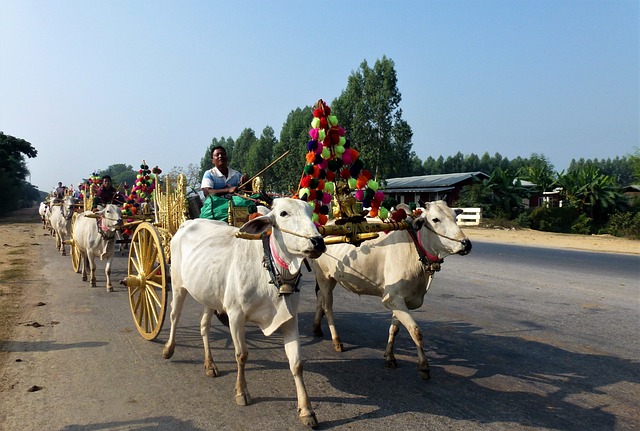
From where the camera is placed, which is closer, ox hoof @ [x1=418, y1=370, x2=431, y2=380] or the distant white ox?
ox hoof @ [x1=418, y1=370, x2=431, y2=380]

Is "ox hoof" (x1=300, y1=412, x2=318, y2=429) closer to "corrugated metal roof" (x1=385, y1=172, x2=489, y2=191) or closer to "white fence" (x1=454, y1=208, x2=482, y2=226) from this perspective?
"white fence" (x1=454, y1=208, x2=482, y2=226)

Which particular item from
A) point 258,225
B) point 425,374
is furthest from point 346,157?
point 425,374

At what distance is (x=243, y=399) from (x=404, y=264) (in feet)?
7.18

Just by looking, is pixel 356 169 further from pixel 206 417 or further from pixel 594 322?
pixel 594 322

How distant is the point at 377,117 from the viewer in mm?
42125

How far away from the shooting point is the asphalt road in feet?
12.9

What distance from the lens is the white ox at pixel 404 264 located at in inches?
199

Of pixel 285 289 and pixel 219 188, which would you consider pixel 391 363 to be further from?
pixel 219 188

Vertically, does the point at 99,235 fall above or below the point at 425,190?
below

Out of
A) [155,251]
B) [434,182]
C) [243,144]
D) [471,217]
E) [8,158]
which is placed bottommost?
[471,217]

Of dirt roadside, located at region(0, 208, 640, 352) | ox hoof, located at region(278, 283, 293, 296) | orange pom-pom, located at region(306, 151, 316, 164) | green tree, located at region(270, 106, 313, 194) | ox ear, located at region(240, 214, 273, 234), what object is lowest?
dirt roadside, located at region(0, 208, 640, 352)

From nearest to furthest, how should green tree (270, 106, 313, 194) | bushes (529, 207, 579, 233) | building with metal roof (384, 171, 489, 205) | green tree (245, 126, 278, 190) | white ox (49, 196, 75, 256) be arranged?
white ox (49, 196, 75, 256) → bushes (529, 207, 579, 233) → building with metal roof (384, 171, 489, 205) → green tree (270, 106, 313, 194) → green tree (245, 126, 278, 190)

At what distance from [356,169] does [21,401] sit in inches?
155

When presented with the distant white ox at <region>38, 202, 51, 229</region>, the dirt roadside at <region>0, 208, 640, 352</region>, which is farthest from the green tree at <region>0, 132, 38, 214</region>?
the dirt roadside at <region>0, 208, 640, 352</region>
